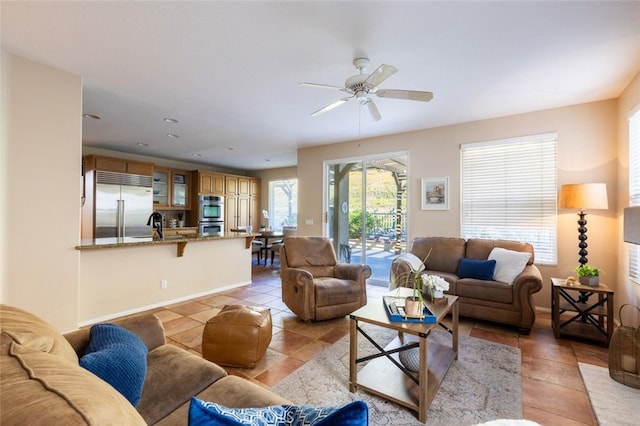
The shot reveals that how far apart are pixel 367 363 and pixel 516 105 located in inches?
140

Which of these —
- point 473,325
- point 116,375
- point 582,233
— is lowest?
point 473,325

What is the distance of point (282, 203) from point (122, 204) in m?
4.13

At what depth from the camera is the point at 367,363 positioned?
2324mm

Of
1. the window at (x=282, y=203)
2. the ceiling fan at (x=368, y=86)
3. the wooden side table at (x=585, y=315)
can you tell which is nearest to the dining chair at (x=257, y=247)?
the window at (x=282, y=203)

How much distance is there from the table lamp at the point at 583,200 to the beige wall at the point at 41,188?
206 inches

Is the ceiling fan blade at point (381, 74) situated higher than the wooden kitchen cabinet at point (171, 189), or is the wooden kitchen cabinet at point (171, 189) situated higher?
the ceiling fan blade at point (381, 74)

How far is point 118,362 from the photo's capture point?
109cm

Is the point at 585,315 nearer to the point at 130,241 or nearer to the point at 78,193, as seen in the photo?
the point at 130,241

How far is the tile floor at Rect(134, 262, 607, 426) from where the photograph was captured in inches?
74.5

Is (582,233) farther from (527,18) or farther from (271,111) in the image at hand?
(271,111)

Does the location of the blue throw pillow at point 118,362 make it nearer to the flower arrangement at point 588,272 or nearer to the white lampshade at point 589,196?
the flower arrangement at point 588,272

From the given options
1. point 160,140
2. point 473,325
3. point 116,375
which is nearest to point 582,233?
point 473,325

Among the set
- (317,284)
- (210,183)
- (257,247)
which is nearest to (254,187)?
(210,183)

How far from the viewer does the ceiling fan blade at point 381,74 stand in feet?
6.76
